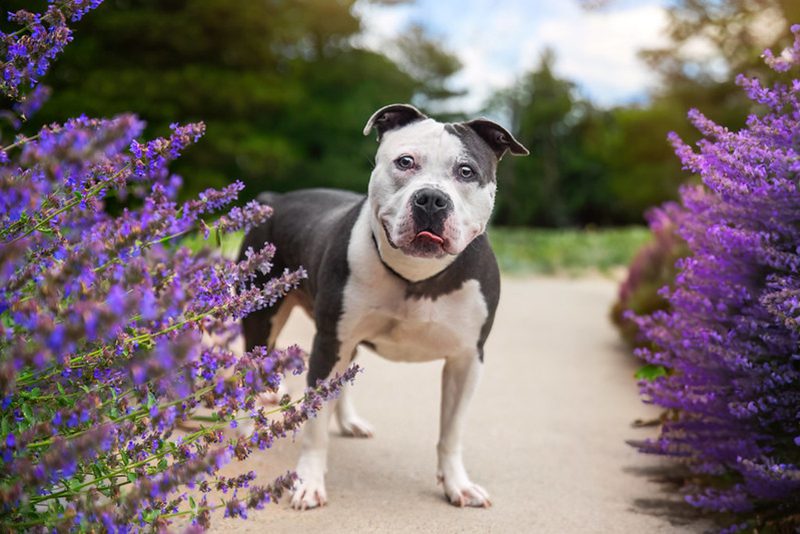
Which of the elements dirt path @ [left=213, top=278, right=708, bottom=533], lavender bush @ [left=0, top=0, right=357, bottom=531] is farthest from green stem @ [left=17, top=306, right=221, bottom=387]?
dirt path @ [left=213, top=278, right=708, bottom=533]

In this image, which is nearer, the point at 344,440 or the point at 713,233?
the point at 713,233

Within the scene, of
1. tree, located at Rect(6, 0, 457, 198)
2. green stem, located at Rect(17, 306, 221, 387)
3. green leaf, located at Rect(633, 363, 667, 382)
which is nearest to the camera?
green stem, located at Rect(17, 306, 221, 387)

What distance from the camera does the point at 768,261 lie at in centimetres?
285

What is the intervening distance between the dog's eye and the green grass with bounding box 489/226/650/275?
9.01 metres

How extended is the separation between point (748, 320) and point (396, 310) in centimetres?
133

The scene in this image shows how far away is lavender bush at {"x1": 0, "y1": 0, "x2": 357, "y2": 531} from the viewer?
1.75 m

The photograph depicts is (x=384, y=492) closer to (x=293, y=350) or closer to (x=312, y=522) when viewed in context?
(x=312, y=522)

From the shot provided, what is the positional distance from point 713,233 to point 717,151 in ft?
1.06

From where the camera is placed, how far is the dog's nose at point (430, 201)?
109 inches

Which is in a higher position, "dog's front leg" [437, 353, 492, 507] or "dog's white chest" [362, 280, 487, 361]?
"dog's white chest" [362, 280, 487, 361]

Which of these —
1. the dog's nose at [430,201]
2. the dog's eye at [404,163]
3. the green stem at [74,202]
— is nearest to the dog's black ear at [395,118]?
the dog's eye at [404,163]

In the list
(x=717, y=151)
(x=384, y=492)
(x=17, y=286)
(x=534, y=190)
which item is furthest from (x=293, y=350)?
(x=534, y=190)

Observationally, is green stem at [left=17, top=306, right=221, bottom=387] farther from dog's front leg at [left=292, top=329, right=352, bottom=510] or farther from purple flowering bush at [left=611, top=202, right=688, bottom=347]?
purple flowering bush at [left=611, top=202, right=688, bottom=347]

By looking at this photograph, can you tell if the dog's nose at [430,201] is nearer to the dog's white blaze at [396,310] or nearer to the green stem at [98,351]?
the dog's white blaze at [396,310]
